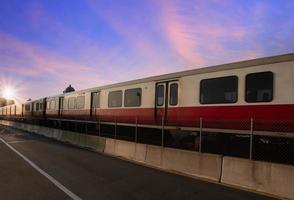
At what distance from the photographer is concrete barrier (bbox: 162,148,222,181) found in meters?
13.2

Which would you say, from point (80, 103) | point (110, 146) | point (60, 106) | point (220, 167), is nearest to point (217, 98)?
point (220, 167)

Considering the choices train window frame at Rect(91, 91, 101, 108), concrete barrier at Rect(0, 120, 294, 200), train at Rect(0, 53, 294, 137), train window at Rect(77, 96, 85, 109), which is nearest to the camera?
concrete barrier at Rect(0, 120, 294, 200)

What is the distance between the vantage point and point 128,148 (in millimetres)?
19125

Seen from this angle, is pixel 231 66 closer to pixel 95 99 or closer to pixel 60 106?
pixel 95 99

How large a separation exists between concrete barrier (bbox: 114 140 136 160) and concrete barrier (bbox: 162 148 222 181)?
9.52ft

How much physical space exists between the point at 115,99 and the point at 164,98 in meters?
6.55

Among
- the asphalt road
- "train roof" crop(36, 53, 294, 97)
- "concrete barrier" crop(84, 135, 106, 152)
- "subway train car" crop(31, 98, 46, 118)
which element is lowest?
the asphalt road

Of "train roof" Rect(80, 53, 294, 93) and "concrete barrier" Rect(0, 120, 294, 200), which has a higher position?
"train roof" Rect(80, 53, 294, 93)

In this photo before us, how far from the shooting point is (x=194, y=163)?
557 inches

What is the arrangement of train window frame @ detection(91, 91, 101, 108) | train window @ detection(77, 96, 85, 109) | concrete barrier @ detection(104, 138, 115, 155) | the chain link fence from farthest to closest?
train window @ detection(77, 96, 85, 109) → train window frame @ detection(91, 91, 101, 108) → concrete barrier @ detection(104, 138, 115, 155) → the chain link fence

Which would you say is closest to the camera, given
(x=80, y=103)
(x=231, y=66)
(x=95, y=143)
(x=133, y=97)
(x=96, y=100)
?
(x=231, y=66)

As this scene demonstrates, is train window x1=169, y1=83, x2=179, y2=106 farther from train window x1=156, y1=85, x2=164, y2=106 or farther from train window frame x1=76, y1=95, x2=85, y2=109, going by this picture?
train window frame x1=76, y1=95, x2=85, y2=109

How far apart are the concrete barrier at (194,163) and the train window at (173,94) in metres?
4.77

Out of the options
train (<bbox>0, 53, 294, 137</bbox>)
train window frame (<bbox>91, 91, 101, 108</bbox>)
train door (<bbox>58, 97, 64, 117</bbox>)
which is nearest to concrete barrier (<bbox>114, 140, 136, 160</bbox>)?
train (<bbox>0, 53, 294, 137</bbox>)
